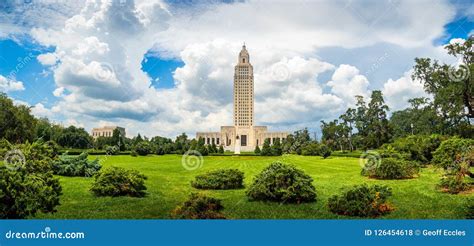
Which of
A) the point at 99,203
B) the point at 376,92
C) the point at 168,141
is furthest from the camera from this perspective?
the point at 168,141

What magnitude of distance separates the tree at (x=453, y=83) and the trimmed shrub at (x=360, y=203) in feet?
42.3

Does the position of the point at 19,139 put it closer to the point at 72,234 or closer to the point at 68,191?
the point at 68,191

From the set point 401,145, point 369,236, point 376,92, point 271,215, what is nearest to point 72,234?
point 271,215

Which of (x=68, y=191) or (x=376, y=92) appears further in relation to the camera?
(x=376, y=92)

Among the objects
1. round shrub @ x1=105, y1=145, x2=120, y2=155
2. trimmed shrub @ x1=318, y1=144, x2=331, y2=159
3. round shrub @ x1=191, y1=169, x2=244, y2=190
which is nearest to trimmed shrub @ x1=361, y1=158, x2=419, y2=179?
round shrub @ x1=191, y1=169, x2=244, y2=190

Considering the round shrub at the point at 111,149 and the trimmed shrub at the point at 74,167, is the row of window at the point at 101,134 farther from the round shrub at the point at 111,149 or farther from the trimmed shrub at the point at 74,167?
the trimmed shrub at the point at 74,167

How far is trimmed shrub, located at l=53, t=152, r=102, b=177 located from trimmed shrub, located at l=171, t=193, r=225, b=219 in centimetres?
761

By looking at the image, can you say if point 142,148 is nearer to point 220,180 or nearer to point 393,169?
point 220,180

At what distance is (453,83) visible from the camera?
21438 mm

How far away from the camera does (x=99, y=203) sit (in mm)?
11453

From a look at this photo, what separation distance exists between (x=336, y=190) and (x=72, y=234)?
8301 millimetres

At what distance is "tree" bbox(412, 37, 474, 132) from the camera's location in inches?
818

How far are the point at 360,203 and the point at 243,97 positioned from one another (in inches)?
1982

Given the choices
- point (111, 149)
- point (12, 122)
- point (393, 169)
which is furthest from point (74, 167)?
point (12, 122)
